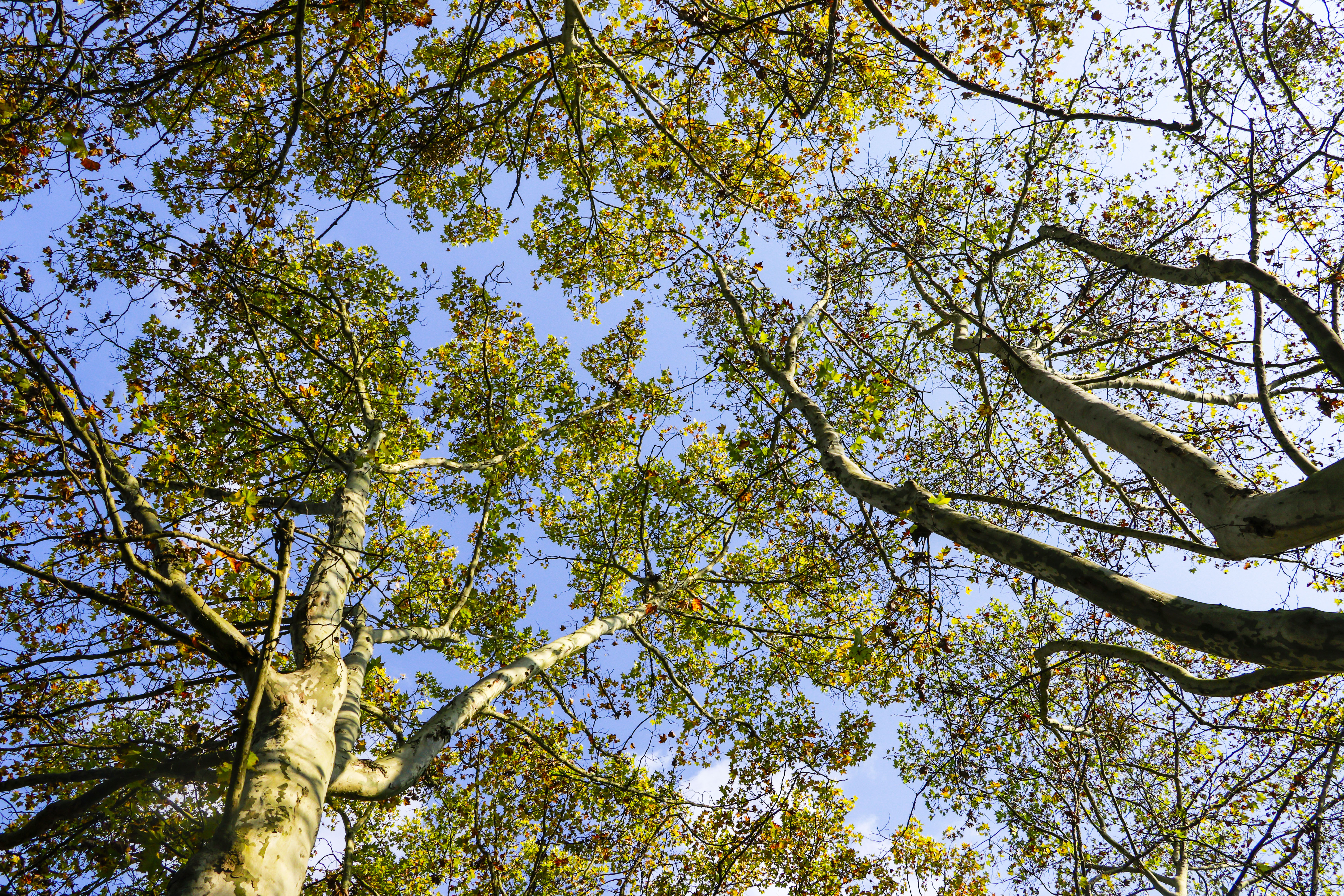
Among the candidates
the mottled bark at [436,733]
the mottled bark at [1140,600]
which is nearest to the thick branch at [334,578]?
the mottled bark at [436,733]

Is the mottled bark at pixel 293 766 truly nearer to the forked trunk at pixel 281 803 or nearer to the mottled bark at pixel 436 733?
the forked trunk at pixel 281 803

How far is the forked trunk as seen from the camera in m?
2.77

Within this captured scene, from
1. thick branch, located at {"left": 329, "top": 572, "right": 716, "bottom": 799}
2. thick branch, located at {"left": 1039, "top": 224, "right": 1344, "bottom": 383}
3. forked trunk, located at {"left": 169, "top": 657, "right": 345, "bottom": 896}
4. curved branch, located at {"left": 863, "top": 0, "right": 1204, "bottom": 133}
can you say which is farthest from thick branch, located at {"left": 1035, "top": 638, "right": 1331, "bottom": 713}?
forked trunk, located at {"left": 169, "top": 657, "right": 345, "bottom": 896}

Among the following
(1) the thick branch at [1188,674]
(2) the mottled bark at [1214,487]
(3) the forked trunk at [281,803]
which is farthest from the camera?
(1) the thick branch at [1188,674]

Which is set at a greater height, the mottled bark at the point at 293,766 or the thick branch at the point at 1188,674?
the thick branch at the point at 1188,674

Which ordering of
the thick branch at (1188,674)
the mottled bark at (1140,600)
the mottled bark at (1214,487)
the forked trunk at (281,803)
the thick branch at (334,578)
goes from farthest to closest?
the thick branch at (334,578), the thick branch at (1188,674), the forked trunk at (281,803), the mottled bark at (1214,487), the mottled bark at (1140,600)

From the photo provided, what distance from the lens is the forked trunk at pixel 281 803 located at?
2.77 meters

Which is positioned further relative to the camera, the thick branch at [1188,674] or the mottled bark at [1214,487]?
the thick branch at [1188,674]

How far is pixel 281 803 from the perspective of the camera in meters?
3.18

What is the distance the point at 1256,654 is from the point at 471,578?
7.54 m

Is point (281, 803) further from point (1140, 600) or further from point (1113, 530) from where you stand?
point (1113, 530)

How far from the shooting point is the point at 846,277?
786cm

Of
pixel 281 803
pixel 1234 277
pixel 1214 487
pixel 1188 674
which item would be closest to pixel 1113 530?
pixel 1214 487

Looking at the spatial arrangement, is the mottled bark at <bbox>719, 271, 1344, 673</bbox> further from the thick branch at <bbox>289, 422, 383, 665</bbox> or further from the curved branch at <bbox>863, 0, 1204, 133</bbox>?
the thick branch at <bbox>289, 422, 383, 665</bbox>
